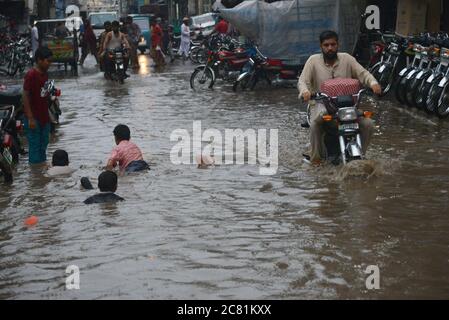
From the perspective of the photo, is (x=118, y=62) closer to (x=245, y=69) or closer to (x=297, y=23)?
(x=245, y=69)

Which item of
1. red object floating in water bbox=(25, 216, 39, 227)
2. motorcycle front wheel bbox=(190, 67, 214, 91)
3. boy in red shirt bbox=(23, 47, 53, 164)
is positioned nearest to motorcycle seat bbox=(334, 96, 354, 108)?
red object floating in water bbox=(25, 216, 39, 227)

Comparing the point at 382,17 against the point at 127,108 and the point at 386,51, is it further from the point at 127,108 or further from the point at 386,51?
the point at 127,108

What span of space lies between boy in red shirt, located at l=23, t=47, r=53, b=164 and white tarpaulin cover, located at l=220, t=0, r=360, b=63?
31.6ft

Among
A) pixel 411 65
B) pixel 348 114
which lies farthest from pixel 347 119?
pixel 411 65

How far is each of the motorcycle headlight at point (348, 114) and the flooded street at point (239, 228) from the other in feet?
1.81

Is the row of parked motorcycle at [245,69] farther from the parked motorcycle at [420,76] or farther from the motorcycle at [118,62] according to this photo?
the parked motorcycle at [420,76]

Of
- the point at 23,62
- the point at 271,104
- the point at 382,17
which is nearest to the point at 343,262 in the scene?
the point at 271,104

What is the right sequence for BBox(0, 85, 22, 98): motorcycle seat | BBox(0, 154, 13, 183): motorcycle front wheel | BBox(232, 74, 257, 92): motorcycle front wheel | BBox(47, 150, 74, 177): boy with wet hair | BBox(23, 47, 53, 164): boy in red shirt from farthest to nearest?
BBox(232, 74, 257, 92): motorcycle front wheel → BBox(0, 85, 22, 98): motorcycle seat → BBox(23, 47, 53, 164): boy in red shirt → BBox(47, 150, 74, 177): boy with wet hair → BBox(0, 154, 13, 183): motorcycle front wheel

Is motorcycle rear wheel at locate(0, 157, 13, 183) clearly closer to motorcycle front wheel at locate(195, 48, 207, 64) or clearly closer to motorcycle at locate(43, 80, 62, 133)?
motorcycle at locate(43, 80, 62, 133)

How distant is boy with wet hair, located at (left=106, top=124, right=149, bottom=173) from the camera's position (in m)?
9.76

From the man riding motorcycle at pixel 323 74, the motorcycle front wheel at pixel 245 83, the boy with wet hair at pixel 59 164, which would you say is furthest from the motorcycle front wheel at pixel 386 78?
the boy with wet hair at pixel 59 164

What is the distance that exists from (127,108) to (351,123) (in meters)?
8.10
